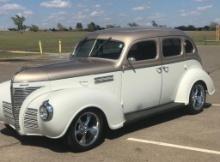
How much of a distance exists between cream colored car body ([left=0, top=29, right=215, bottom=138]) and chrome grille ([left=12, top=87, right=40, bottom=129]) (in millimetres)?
60

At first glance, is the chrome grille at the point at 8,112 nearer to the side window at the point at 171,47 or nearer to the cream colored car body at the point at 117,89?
the cream colored car body at the point at 117,89

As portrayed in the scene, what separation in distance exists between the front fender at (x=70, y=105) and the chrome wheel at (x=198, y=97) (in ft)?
8.11

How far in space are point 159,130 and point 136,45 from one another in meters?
1.51

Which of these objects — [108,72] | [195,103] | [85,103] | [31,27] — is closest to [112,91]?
[108,72]

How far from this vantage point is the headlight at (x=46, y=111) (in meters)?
6.54

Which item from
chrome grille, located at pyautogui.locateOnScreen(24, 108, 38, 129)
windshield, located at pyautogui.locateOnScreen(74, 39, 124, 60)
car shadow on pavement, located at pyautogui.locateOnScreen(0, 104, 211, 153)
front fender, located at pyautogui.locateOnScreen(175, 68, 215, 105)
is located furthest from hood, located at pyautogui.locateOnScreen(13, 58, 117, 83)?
front fender, located at pyautogui.locateOnScreen(175, 68, 215, 105)

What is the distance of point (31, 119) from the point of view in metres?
6.81

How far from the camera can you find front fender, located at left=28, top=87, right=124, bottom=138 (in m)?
6.57

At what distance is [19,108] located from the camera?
23.1 feet

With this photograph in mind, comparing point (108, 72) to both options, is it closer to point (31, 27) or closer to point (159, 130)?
point (159, 130)

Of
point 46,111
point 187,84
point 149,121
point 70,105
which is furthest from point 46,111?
point 187,84

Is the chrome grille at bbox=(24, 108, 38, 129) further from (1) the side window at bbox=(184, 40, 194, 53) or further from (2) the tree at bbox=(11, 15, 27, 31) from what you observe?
(2) the tree at bbox=(11, 15, 27, 31)

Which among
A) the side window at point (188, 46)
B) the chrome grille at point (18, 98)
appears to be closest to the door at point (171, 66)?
the side window at point (188, 46)

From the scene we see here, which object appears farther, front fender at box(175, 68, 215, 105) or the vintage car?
front fender at box(175, 68, 215, 105)
